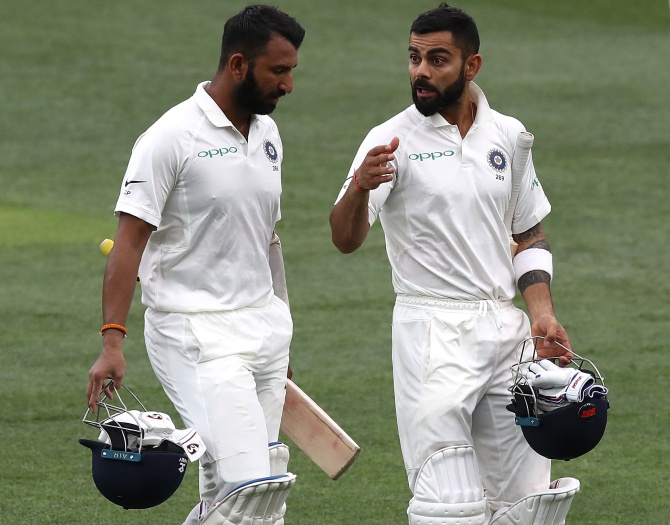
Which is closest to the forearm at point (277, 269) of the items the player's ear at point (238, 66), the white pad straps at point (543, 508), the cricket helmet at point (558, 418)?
the player's ear at point (238, 66)

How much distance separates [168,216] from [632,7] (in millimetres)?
24722

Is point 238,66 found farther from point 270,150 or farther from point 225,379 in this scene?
point 225,379

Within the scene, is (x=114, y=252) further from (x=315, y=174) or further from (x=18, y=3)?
(x=18, y=3)

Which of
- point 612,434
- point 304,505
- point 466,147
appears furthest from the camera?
point 612,434

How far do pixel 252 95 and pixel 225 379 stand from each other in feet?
3.43

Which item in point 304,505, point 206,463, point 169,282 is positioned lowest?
point 304,505

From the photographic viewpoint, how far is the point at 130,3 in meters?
27.2

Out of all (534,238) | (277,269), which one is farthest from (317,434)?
(534,238)

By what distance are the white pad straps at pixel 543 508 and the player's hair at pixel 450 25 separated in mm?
1672

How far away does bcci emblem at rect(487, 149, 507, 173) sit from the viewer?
587 centimetres

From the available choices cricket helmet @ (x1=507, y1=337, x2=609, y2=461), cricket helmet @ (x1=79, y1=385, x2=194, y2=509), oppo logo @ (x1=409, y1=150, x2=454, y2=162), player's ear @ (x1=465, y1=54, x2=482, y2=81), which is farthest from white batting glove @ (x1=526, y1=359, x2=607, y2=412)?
cricket helmet @ (x1=79, y1=385, x2=194, y2=509)

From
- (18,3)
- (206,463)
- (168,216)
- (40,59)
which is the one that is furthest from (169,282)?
(18,3)

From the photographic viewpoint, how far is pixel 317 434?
20.4 ft

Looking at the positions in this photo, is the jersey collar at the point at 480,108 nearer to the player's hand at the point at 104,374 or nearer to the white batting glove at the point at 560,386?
the white batting glove at the point at 560,386
